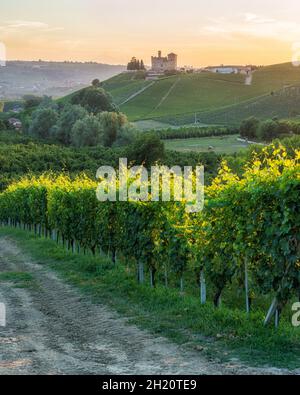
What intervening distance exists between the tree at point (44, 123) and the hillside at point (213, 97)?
1422 inches

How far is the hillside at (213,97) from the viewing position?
131 m

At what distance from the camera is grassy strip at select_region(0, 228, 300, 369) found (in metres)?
8.13

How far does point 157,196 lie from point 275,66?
190935mm

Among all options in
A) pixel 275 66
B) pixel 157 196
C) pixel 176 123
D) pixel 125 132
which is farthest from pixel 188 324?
pixel 275 66

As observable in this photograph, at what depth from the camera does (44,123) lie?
10381 centimetres

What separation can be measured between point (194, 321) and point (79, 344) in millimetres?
2032

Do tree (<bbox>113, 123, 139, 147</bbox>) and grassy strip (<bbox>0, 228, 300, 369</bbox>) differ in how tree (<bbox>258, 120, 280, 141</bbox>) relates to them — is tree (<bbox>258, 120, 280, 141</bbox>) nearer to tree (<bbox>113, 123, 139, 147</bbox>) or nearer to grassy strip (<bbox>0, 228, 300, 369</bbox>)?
tree (<bbox>113, 123, 139, 147</bbox>)

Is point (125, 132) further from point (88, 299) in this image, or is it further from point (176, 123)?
point (88, 299)

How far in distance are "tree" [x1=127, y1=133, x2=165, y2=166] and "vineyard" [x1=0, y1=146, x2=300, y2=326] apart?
185ft

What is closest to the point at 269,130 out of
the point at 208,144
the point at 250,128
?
the point at 250,128

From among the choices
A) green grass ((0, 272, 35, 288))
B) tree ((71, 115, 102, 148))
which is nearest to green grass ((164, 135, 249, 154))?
tree ((71, 115, 102, 148))

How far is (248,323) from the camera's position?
30.4 ft

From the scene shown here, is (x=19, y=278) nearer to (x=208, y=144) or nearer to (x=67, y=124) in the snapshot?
(x=208, y=144)

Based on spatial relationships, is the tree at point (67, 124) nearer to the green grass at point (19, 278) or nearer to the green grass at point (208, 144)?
the green grass at point (208, 144)
